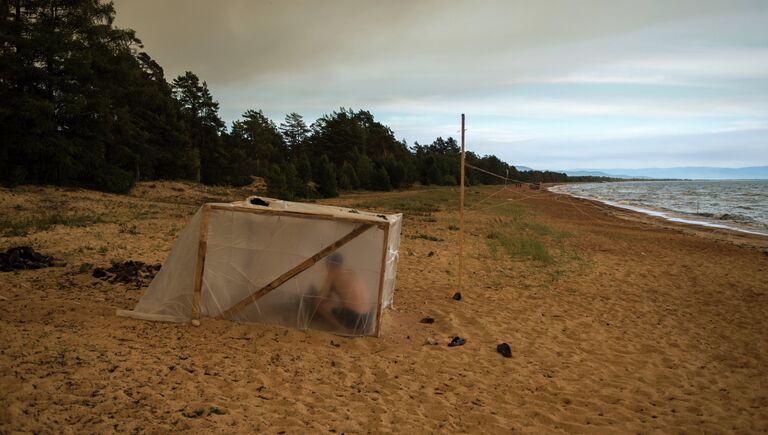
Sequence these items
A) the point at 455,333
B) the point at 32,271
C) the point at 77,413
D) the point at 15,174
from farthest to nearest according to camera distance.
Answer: the point at 15,174
the point at 32,271
the point at 455,333
the point at 77,413

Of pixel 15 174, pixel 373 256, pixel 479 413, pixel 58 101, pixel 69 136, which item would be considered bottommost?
pixel 479 413

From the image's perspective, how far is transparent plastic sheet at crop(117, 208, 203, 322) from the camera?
Result: 635 cm

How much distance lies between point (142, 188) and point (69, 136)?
5754 mm

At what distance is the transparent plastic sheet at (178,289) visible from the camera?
6.35 m

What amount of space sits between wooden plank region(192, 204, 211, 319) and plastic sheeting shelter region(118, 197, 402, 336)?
1cm

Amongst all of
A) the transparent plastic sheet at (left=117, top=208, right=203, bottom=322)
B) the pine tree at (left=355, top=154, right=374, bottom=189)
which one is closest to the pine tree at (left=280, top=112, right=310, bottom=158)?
the pine tree at (left=355, top=154, right=374, bottom=189)

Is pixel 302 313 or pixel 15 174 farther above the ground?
pixel 15 174

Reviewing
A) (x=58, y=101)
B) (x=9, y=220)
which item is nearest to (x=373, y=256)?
(x=9, y=220)

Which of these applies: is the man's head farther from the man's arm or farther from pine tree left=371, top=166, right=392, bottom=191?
pine tree left=371, top=166, right=392, bottom=191

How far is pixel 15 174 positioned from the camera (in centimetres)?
2127

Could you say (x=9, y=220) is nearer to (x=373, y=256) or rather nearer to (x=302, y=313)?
(x=302, y=313)

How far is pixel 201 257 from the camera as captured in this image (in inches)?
246

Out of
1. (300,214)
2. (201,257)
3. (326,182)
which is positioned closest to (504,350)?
(300,214)

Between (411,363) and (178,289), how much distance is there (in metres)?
3.60
